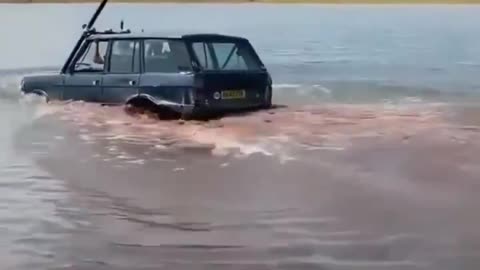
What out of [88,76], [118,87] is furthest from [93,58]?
[118,87]

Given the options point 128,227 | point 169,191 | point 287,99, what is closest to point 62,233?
point 128,227

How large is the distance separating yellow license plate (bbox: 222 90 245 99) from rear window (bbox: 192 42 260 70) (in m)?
0.40

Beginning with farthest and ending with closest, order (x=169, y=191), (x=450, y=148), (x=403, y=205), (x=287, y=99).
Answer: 1. (x=287, y=99)
2. (x=450, y=148)
3. (x=169, y=191)
4. (x=403, y=205)

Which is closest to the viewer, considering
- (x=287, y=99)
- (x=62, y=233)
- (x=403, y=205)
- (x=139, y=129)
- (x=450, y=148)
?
(x=62, y=233)

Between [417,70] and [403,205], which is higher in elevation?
[403,205]

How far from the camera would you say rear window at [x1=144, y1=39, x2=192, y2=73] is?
1678 cm

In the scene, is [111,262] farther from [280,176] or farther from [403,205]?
[280,176]

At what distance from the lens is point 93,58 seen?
1822 cm

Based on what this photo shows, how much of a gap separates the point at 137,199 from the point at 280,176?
6.58 feet

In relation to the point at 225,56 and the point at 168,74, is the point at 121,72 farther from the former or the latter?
the point at 225,56

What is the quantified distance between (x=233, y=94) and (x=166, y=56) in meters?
1.14

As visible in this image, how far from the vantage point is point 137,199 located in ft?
38.7

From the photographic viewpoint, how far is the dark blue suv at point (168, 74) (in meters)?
16.7

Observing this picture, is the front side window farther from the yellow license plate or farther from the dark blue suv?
the yellow license plate
